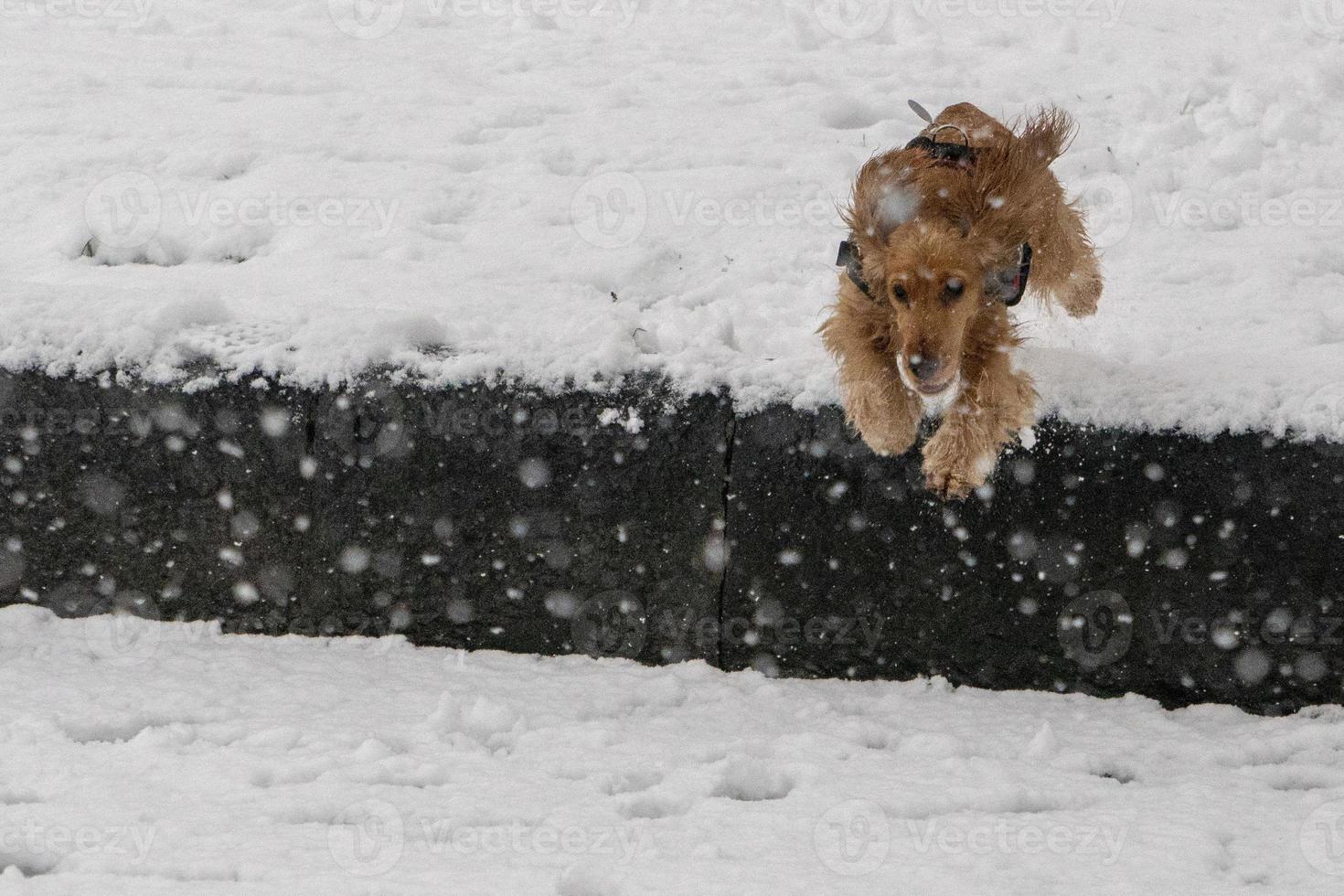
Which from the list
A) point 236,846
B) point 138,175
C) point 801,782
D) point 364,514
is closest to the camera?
point 236,846

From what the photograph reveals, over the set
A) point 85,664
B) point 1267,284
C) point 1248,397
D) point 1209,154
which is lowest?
point 85,664

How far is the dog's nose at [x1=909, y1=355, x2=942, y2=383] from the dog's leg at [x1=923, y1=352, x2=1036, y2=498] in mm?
227

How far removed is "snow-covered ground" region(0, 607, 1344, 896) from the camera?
75.0 inches

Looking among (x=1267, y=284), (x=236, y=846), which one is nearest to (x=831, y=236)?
(x=1267, y=284)

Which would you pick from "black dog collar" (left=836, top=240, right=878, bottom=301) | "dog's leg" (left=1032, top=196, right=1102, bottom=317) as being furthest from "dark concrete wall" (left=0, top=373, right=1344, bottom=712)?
"dog's leg" (left=1032, top=196, right=1102, bottom=317)

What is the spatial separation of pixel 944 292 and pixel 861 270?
0.26 meters

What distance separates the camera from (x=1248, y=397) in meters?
2.60

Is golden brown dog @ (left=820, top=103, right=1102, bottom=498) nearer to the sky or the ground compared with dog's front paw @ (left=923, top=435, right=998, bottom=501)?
nearer to the sky

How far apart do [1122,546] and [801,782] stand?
105 cm

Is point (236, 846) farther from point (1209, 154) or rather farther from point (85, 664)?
point (1209, 154)

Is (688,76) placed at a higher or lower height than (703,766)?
higher

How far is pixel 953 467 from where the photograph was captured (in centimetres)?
253

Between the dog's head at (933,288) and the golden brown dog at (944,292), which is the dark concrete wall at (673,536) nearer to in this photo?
the golden brown dog at (944,292)

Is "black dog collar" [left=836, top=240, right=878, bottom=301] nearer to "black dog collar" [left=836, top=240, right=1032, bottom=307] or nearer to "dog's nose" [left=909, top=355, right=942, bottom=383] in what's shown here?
"black dog collar" [left=836, top=240, right=1032, bottom=307]
